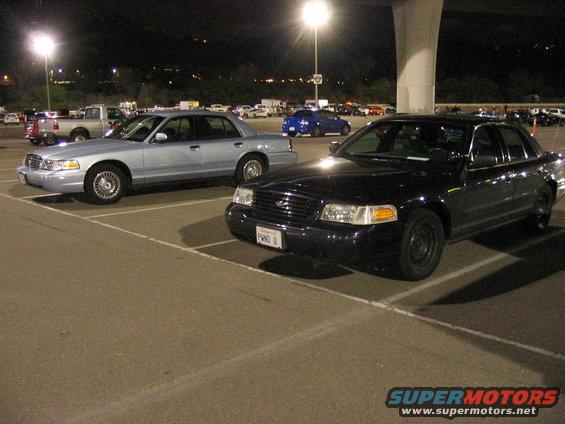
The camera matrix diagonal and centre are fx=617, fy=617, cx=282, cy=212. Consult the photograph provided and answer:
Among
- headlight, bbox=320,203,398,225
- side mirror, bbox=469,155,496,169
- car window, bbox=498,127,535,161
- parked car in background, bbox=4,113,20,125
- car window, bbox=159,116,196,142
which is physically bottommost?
headlight, bbox=320,203,398,225

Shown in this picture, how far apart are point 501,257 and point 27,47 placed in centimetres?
10988

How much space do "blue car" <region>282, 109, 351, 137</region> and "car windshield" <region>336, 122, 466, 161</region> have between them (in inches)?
926

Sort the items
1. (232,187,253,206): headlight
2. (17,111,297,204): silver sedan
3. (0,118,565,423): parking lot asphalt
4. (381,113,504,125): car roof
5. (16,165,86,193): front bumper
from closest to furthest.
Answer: (0,118,565,423): parking lot asphalt
(232,187,253,206): headlight
(381,113,504,125): car roof
(16,165,86,193): front bumper
(17,111,297,204): silver sedan

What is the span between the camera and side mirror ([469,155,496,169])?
20.9 feet

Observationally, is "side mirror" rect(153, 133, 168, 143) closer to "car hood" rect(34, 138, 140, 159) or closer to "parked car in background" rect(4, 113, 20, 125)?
"car hood" rect(34, 138, 140, 159)

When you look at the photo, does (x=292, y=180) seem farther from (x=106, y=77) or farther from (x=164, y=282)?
(x=106, y=77)

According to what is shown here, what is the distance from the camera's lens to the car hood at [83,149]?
991cm

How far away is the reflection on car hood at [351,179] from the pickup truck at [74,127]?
18505 millimetres

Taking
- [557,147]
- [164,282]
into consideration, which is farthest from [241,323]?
[557,147]

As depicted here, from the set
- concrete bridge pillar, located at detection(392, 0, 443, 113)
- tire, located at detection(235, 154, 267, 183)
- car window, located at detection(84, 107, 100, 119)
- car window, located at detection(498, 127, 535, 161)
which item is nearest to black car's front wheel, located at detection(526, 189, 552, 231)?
car window, located at detection(498, 127, 535, 161)

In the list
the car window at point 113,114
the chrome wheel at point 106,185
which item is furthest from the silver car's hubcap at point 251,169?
the car window at point 113,114

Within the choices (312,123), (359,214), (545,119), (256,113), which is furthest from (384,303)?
(256,113)

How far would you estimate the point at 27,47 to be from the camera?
103m

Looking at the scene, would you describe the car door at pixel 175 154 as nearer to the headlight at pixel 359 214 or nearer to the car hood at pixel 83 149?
the car hood at pixel 83 149
